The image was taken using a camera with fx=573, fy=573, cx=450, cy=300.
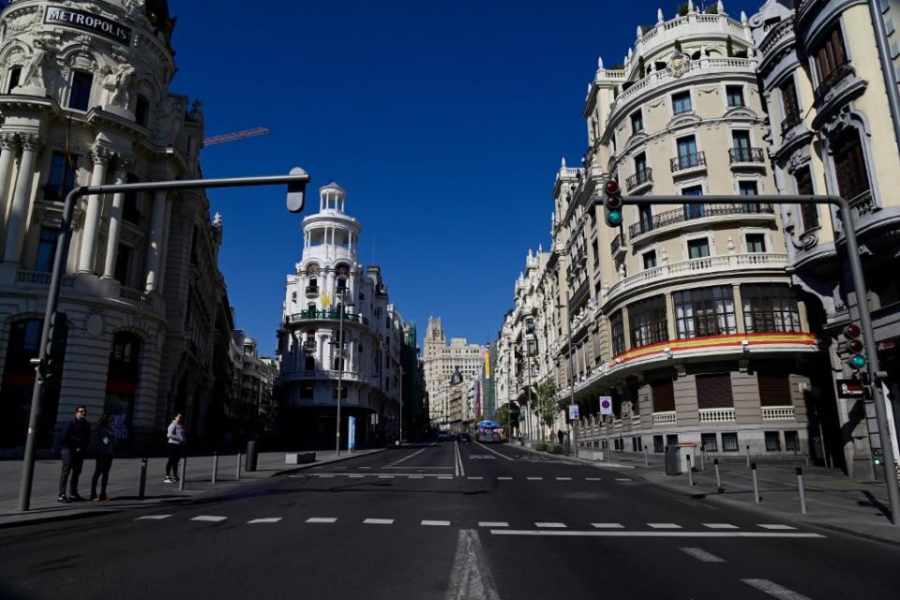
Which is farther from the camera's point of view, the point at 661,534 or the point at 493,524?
the point at 493,524

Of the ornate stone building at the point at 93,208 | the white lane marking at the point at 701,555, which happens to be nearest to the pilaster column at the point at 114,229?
the ornate stone building at the point at 93,208

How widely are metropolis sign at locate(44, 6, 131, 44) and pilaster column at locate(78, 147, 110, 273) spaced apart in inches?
282

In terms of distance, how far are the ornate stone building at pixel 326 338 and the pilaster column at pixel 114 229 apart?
33.3 m

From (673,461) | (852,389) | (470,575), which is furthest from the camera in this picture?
(673,461)

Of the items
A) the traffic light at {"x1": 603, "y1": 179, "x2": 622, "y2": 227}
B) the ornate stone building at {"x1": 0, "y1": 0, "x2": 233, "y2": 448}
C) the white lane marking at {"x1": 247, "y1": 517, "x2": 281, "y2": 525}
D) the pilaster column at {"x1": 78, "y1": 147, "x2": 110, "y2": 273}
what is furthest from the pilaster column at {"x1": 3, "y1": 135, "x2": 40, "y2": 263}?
the traffic light at {"x1": 603, "y1": 179, "x2": 622, "y2": 227}

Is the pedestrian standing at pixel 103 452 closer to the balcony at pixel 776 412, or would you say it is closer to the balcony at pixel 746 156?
the balcony at pixel 776 412

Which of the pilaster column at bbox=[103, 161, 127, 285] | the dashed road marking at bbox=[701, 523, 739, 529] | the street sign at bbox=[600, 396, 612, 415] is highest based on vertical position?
the pilaster column at bbox=[103, 161, 127, 285]

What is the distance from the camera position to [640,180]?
118 feet

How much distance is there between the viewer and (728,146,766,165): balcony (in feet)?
108

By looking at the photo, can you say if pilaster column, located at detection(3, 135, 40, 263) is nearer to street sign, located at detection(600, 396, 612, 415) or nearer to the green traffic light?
street sign, located at detection(600, 396, 612, 415)

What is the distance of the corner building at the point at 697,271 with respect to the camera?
30188 mm

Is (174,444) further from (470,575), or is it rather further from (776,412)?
(776,412)

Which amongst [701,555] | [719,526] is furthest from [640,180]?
[701,555]

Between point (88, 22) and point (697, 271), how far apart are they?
37.0 meters
